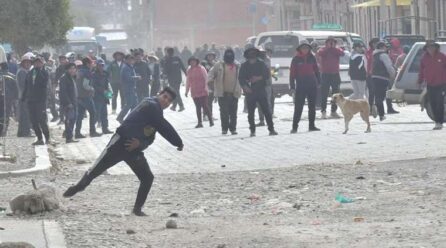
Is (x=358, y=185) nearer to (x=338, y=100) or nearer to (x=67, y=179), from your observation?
(x=67, y=179)

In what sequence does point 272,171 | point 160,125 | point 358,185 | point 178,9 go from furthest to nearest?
1. point 178,9
2. point 272,171
3. point 358,185
4. point 160,125

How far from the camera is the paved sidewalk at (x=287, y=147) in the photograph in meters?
19.1

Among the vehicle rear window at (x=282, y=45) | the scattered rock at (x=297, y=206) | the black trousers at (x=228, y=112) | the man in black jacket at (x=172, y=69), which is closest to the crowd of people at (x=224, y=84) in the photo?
the black trousers at (x=228, y=112)

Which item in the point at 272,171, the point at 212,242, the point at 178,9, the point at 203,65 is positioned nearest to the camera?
the point at 212,242

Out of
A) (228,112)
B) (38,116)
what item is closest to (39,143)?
(38,116)

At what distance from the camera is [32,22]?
41.6 metres

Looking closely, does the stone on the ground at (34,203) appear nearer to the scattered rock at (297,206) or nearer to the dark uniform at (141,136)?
the dark uniform at (141,136)

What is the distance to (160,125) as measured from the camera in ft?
44.5

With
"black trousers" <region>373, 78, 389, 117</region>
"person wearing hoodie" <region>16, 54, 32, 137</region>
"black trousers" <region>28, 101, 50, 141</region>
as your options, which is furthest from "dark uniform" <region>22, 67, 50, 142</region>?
→ "black trousers" <region>373, 78, 389, 117</region>

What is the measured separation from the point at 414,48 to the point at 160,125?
15.0m

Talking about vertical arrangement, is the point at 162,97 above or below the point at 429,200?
above

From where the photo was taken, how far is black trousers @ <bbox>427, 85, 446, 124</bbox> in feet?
77.9

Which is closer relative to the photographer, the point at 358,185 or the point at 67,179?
the point at 358,185

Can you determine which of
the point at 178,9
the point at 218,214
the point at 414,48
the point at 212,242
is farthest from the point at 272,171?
the point at 178,9
